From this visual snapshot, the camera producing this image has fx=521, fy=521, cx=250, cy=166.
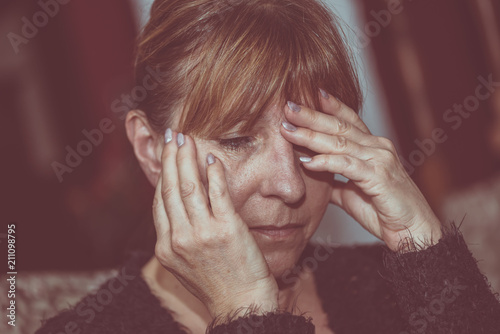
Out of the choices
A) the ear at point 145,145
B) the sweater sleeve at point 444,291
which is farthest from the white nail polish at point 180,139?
the sweater sleeve at point 444,291

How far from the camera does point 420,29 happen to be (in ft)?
11.0

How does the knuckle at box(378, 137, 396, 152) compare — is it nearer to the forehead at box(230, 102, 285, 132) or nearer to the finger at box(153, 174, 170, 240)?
the forehead at box(230, 102, 285, 132)

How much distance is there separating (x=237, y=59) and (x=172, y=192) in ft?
1.22

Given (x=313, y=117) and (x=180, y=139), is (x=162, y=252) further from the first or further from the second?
(x=313, y=117)

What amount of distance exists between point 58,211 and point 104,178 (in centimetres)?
35

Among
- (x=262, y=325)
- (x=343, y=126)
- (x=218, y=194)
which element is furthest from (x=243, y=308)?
(x=343, y=126)

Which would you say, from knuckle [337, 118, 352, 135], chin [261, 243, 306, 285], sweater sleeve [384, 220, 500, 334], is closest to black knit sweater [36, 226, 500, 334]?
sweater sleeve [384, 220, 500, 334]

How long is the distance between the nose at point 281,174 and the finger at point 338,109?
16cm

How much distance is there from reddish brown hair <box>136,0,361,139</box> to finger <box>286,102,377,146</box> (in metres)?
0.06

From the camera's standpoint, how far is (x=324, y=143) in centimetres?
134

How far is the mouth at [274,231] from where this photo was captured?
141 centimetres

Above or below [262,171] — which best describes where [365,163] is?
below

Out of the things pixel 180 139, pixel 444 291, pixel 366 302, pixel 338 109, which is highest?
pixel 180 139

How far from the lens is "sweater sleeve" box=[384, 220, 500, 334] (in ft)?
4.43
